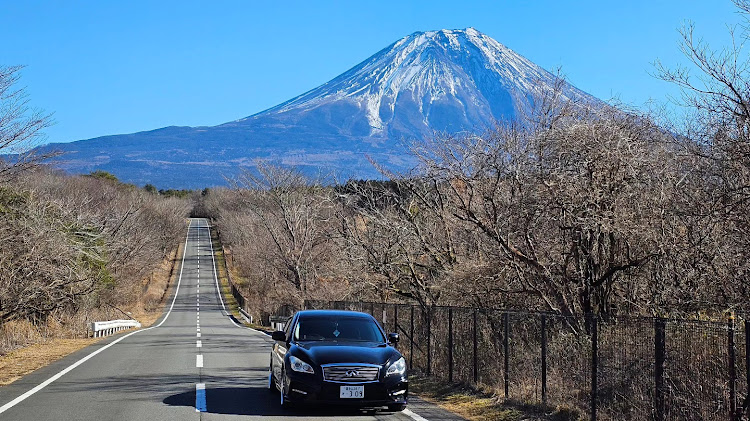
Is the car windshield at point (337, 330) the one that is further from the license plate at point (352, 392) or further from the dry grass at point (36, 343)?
the dry grass at point (36, 343)

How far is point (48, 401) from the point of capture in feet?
39.6

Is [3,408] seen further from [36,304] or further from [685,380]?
[36,304]

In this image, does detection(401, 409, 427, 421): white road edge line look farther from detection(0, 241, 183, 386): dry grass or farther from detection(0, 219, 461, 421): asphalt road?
detection(0, 241, 183, 386): dry grass

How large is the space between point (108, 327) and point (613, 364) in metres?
29.2

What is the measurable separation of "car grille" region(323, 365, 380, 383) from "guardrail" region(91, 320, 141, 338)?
908 inches

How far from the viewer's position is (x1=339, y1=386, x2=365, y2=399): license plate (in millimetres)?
10789

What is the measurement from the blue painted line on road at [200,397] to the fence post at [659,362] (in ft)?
20.7

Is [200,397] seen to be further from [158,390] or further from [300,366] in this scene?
[300,366]

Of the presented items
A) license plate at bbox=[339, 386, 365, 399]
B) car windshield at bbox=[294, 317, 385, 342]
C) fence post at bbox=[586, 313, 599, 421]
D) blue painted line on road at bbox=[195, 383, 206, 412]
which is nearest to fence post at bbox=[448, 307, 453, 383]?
car windshield at bbox=[294, 317, 385, 342]

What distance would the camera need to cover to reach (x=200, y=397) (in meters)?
12.8

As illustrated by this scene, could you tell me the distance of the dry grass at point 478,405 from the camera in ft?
35.9

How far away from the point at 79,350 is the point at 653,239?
1693cm

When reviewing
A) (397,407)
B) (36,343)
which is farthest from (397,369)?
(36,343)

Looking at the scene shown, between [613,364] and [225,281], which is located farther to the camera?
[225,281]
